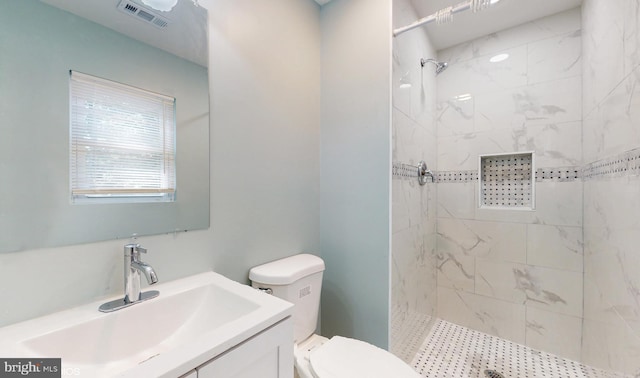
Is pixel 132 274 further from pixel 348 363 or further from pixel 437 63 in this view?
pixel 437 63

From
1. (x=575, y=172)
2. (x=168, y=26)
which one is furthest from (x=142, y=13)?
(x=575, y=172)

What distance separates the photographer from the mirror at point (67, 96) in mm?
710

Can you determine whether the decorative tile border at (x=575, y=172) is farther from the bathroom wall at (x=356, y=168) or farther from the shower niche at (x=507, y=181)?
the bathroom wall at (x=356, y=168)

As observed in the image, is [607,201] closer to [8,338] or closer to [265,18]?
[265,18]

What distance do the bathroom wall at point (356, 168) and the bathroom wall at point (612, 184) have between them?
963mm

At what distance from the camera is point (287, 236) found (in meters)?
1.52

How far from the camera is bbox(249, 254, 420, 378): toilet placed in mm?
1054

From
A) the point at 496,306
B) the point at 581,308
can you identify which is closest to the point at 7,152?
the point at 496,306

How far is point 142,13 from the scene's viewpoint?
3.14ft

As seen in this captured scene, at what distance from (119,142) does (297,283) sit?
3.18 ft

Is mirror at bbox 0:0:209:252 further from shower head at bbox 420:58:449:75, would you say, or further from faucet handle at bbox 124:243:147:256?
shower head at bbox 420:58:449:75

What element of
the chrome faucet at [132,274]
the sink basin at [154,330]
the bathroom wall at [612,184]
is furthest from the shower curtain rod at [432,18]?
the chrome faucet at [132,274]

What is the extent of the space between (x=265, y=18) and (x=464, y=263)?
94.9 inches

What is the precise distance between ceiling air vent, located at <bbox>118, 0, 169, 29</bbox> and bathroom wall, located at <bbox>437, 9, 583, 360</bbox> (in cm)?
221
